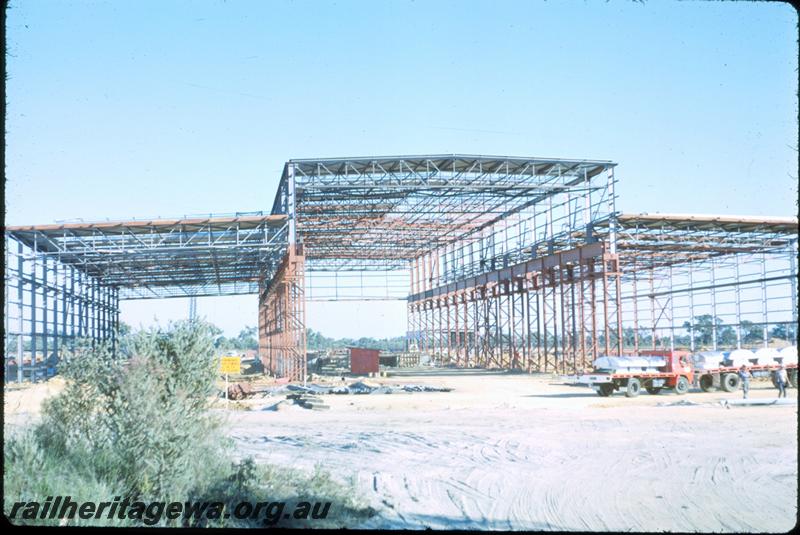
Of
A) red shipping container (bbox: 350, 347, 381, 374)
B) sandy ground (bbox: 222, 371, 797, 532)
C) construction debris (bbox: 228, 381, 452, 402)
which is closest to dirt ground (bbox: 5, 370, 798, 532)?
sandy ground (bbox: 222, 371, 797, 532)

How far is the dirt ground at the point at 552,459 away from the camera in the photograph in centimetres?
1004

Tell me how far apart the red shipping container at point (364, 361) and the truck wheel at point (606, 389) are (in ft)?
65.6

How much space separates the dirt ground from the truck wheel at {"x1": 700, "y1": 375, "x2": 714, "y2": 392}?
4377mm

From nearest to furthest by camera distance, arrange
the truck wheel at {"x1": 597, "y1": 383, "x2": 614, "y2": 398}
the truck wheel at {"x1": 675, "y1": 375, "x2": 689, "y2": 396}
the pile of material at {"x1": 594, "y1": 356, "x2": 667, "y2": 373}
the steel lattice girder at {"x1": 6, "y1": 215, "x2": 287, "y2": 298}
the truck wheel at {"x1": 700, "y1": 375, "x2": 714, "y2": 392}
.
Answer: the pile of material at {"x1": 594, "y1": 356, "x2": 667, "y2": 373}, the truck wheel at {"x1": 597, "y1": 383, "x2": 614, "y2": 398}, the truck wheel at {"x1": 675, "y1": 375, "x2": 689, "y2": 396}, the truck wheel at {"x1": 700, "y1": 375, "x2": 714, "y2": 392}, the steel lattice girder at {"x1": 6, "y1": 215, "x2": 287, "y2": 298}

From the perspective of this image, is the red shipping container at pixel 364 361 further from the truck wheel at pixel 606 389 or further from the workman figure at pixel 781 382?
the workman figure at pixel 781 382

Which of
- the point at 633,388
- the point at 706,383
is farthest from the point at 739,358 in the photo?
the point at 633,388

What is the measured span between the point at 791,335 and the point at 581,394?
65.4ft

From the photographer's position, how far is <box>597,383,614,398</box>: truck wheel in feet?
93.0

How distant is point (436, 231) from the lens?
2021 inches

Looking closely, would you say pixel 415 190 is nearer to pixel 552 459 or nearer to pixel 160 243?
pixel 160 243

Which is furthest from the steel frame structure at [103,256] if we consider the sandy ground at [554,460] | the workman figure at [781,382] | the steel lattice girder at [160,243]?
the workman figure at [781,382]

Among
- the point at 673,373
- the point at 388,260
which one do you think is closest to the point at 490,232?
the point at 388,260

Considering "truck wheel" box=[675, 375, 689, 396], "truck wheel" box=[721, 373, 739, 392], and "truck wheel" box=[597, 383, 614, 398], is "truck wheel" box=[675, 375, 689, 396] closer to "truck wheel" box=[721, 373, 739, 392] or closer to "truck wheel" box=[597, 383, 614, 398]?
"truck wheel" box=[721, 373, 739, 392]

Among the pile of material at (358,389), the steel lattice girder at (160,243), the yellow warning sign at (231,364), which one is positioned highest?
the steel lattice girder at (160,243)
